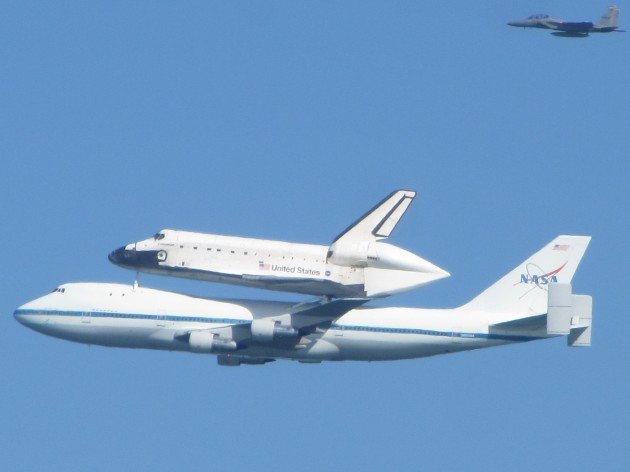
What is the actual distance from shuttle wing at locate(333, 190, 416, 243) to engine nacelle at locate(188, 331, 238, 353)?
871cm

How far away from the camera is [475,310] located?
91188 millimetres

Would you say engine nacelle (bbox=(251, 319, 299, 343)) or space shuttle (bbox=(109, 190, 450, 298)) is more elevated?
space shuttle (bbox=(109, 190, 450, 298))

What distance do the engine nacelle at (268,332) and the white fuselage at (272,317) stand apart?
82 cm

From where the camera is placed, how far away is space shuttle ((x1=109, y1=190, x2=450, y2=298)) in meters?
85.1

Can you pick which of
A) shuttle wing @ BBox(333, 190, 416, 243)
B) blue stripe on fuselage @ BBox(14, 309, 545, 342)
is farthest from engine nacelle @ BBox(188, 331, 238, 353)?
shuttle wing @ BBox(333, 190, 416, 243)

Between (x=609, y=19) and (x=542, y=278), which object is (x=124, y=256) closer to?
(x=542, y=278)

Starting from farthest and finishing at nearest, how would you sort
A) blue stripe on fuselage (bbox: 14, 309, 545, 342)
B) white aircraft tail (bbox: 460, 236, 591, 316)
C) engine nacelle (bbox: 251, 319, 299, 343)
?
white aircraft tail (bbox: 460, 236, 591, 316) < blue stripe on fuselage (bbox: 14, 309, 545, 342) < engine nacelle (bbox: 251, 319, 299, 343)

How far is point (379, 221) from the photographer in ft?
285

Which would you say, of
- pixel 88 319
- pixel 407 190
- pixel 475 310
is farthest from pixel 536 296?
pixel 88 319

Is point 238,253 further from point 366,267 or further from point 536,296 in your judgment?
point 536,296

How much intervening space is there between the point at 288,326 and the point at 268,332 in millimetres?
1330

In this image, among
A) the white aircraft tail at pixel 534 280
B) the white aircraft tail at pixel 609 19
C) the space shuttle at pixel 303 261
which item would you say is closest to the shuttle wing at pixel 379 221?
the space shuttle at pixel 303 261

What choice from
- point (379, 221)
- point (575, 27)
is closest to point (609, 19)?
point (575, 27)

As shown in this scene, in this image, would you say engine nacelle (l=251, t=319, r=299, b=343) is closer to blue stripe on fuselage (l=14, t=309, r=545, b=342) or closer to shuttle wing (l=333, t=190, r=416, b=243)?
blue stripe on fuselage (l=14, t=309, r=545, b=342)
